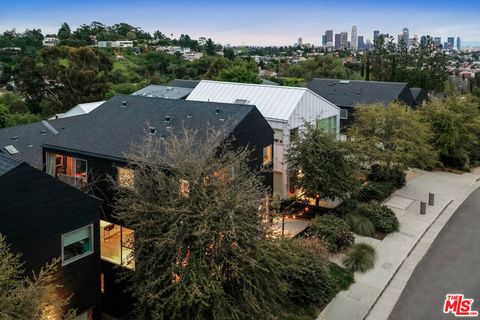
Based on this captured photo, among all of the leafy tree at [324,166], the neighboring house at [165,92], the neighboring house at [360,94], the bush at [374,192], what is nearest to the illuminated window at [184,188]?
the leafy tree at [324,166]

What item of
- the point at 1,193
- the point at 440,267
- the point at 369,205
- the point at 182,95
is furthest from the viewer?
the point at 182,95

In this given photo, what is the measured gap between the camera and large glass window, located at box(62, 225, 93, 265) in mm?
A: 13387

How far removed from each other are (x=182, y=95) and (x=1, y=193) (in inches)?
1121

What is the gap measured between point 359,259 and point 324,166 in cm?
536

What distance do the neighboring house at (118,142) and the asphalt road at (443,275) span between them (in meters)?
8.38

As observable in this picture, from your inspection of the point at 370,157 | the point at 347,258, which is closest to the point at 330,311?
the point at 347,258

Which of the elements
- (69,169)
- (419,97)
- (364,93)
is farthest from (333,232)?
(419,97)

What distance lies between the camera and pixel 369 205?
2361 cm

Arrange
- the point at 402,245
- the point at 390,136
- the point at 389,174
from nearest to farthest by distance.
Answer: the point at 402,245 → the point at 390,136 → the point at 389,174

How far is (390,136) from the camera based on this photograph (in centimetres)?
2811

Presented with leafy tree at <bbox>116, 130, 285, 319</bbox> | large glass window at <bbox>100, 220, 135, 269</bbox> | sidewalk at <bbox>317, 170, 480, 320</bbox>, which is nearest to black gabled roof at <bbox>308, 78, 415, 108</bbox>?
sidewalk at <bbox>317, 170, 480, 320</bbox>

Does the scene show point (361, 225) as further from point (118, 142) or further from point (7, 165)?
point (7, 165)

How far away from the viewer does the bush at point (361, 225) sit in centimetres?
2162

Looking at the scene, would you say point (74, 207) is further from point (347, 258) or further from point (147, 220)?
point (347, 258)
